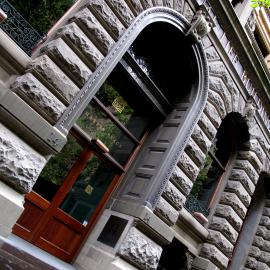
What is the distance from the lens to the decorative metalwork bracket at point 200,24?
878 centimetres

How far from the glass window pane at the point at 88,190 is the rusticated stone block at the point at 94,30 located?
2838mm

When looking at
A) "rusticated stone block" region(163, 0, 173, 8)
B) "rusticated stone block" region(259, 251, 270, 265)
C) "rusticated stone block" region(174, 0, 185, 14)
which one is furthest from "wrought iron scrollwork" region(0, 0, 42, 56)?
"rusticated stone block" region(259, 251, 270, 265)

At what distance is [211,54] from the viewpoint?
964cm

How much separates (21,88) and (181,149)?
4374mm

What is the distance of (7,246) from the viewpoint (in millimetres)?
5277

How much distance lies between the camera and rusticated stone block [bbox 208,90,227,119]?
951 cm

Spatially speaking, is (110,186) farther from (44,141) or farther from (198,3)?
(198,3)

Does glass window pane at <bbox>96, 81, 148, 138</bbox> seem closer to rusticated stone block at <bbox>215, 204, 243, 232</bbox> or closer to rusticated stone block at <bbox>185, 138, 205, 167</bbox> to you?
rusticated stone block at <bbox>185, 138, 205, 167</bbox>

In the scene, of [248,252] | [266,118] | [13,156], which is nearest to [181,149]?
[13,156]

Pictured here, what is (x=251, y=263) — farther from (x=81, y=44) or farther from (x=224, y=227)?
(x=81, y=44)

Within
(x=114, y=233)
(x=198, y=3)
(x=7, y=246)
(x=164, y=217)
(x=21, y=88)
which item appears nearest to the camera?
(x=7, y=246)

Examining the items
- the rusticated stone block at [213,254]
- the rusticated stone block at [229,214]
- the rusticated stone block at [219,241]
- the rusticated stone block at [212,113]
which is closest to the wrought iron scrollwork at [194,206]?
the rusticated stone block at [229,214]

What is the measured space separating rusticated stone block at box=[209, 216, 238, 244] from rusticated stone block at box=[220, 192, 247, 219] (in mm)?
557

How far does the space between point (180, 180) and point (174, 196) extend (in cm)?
45
